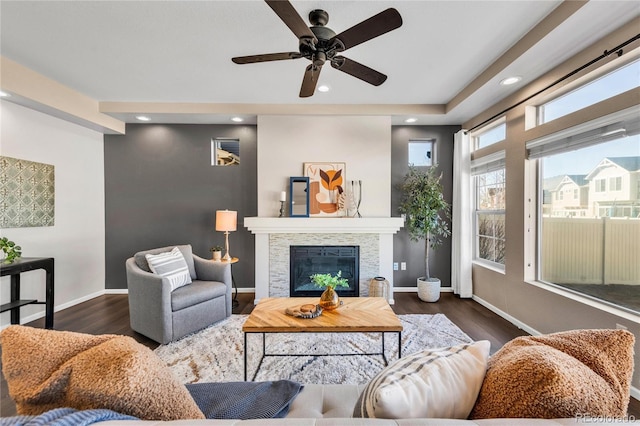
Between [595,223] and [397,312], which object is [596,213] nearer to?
[595,223]

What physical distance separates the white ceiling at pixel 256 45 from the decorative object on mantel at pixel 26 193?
3.41 feet

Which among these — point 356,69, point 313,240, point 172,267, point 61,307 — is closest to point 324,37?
point 356,69

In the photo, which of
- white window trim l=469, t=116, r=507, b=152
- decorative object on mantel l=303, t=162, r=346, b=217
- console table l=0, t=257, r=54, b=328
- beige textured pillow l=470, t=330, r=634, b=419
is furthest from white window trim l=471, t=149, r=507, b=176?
console table l=0, t=257, r=54, b=328

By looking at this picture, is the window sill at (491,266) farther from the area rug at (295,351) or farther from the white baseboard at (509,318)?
the area rug at (295,351)

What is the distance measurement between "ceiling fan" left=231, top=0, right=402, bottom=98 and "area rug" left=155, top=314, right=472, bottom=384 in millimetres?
2299

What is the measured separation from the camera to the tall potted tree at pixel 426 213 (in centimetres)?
366

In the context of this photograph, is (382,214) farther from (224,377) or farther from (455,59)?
(224,377)

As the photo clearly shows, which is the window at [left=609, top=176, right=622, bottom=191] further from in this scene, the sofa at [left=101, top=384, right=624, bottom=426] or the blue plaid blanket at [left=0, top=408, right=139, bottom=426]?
the blue plaid blanket at [left=0, top=408, right=139, bottom=426]

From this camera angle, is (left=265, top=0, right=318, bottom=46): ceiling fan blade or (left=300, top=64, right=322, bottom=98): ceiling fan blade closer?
(left=265, top=0, right=318, bottom=46): ceiling fan blade

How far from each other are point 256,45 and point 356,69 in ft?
3.12

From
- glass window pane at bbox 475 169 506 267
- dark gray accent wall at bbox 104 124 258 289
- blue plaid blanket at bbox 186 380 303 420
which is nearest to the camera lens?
blue plaid blanket at bbox 186 380 303 420

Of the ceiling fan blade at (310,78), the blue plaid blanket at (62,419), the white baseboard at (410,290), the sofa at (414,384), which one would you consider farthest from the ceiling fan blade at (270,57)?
the white baseboard at (410,290)

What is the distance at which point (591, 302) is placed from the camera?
2.17 metres

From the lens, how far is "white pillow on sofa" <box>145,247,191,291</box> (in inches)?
106
